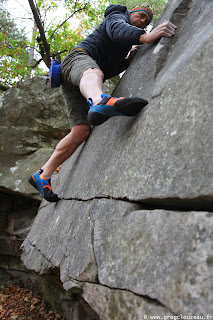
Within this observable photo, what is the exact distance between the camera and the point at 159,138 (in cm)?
159

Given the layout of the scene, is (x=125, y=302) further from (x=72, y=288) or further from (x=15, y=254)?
(x=15, y=254)

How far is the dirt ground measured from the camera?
11.6ft

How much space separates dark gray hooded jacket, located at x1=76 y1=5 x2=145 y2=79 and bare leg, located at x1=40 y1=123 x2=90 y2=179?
81cm

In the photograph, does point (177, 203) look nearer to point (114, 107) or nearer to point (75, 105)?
point (114, 107)

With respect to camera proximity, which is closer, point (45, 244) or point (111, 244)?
point (111, 244)

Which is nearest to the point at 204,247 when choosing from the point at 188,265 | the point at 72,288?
the point at 188,265

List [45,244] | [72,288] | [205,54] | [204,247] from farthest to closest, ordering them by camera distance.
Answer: [45,244]
[72,288]
[205,54]
[204,247]

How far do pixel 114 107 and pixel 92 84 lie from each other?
1.91 ft

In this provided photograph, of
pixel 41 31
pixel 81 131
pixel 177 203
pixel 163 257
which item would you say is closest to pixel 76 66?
pixel 81 131

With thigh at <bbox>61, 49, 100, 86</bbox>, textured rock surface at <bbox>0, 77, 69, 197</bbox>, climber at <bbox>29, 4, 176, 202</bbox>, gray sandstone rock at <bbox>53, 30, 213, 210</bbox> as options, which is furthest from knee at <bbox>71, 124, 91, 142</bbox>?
textured rock surface at <bbox>0, 77, 69, 197</bbox>

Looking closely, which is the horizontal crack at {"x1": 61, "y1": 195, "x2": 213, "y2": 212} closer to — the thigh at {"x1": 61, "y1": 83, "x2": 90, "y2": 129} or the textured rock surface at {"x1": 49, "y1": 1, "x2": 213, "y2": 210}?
the textured rock surface at {"x1": 49, "y1": 1, "x2": 213, "y2": 210}

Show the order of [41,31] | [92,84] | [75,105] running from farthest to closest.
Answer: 1. [41,31]
2. [75,105]
3. [92,84]

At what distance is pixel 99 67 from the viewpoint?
2938mm

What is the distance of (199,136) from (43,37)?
25.6 ft
